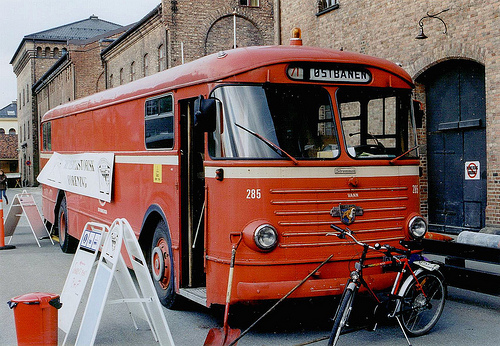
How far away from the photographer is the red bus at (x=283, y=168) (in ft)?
21.0

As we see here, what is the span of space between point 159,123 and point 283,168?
94.6 inches

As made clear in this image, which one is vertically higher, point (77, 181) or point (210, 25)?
point (210, 25)

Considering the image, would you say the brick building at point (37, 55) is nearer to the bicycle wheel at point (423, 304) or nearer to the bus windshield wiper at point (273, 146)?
the bus windshield wiper at point (273, 146)

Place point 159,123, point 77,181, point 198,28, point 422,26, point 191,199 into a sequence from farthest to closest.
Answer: point 198,28
point 422,26
point 77,181
point 159,123
point 191,199

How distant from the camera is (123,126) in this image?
31.7 feet

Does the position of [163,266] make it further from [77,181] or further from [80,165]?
[77,181]

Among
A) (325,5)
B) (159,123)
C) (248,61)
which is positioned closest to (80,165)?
(159,123)

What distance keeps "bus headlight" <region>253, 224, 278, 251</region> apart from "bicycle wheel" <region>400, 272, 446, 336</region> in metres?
1.35

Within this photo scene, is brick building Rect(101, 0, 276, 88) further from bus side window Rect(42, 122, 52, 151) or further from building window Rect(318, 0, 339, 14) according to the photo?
bus side window Rect(42, 122, 52, 151)

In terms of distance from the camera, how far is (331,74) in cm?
686

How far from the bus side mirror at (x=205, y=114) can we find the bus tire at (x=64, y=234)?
299 inches

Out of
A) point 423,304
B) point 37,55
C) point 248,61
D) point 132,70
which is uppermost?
point 37,55

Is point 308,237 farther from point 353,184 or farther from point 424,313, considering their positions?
point 424,313

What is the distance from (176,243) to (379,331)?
2.48 metres
